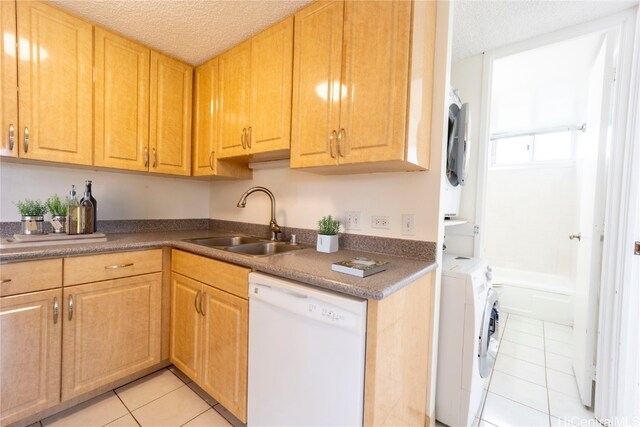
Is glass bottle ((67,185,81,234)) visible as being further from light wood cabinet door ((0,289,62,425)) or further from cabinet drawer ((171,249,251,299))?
cabinet drawer ((171,249,251,299))

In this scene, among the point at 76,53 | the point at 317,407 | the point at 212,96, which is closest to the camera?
the point at 317,407

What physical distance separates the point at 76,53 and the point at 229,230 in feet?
5.04

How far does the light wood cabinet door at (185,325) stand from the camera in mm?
1540

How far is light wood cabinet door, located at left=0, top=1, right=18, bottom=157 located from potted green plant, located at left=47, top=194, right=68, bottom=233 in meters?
0.33

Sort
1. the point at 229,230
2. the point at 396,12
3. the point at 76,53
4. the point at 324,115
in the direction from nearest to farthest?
the point at 396,12
the point at 324,115
the point at 76,53
the point at 229,230

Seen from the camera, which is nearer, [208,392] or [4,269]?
[4,269]

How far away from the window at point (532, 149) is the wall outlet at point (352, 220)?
11.1ft

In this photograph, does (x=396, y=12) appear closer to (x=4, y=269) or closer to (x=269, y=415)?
(x=269, y=415)

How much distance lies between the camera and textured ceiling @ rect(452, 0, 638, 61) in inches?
57.4

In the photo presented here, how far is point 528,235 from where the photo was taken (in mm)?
3580

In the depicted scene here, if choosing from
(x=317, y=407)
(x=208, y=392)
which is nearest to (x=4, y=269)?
(x=208, y=392)

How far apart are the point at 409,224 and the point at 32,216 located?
222 cm

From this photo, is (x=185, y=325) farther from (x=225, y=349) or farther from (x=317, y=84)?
(x=317, y=84)

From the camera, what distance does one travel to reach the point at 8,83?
137 centimetres
